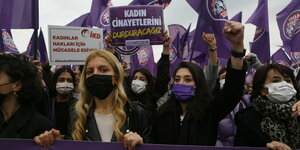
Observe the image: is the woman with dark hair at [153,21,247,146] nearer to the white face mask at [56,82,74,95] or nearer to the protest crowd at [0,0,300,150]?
the protest crowd at [0,0,300,150]

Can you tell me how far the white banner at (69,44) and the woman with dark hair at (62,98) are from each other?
209 millimetres

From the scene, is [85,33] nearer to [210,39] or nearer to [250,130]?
[210,39]

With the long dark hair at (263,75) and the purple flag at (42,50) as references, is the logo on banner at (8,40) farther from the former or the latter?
the long dark hair at (263,75)

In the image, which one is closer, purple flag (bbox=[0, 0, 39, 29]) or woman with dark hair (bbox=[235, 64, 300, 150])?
woman with dark hair (bbox=[235, 64, 300, 150])

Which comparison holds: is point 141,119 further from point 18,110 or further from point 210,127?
point 18,110

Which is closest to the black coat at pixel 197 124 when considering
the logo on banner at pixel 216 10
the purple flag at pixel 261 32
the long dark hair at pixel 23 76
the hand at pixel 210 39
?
the hand at pixel 210 39

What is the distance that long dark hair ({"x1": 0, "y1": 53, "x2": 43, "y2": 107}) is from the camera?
2.67 metres

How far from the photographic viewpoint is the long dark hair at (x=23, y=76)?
2.67 metres

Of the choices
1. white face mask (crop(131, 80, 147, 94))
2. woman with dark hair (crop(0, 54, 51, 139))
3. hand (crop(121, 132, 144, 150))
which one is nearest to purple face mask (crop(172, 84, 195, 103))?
hand (crop(121, 132, 144, 150))

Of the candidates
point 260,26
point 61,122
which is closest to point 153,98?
point 61,122

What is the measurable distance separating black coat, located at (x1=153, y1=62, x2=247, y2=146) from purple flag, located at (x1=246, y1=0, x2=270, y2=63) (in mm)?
4656

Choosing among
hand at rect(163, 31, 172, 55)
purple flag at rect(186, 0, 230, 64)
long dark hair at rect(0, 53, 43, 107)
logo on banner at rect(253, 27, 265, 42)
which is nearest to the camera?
long dark hair at rect(0, 53, 43, 107)

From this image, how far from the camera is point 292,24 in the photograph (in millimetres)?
10359

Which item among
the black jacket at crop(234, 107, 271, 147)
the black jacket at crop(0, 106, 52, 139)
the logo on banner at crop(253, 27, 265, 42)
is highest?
the logo on banner at crop(253, 27, 265, 42)
